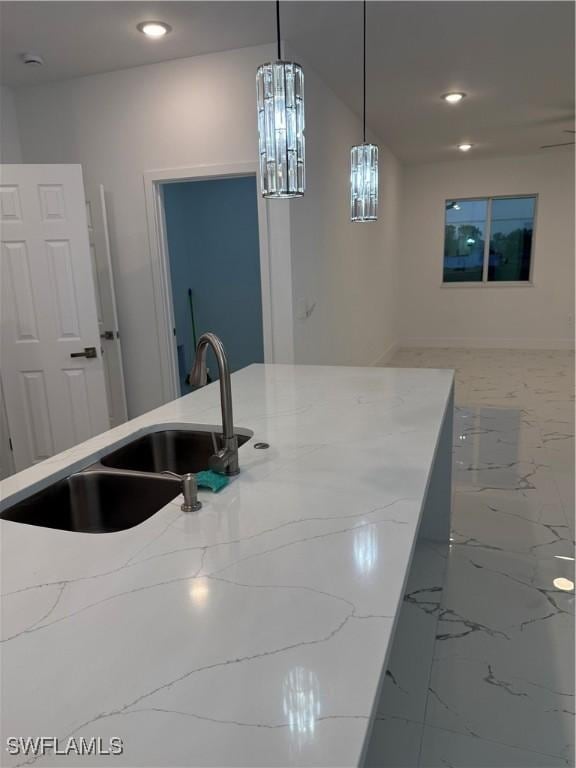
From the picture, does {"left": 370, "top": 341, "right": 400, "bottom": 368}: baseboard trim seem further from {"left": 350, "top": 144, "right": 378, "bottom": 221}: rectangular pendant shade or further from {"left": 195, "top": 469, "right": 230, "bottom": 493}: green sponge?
{"left": 195, "top": 469, "right": 230, "bottom": 493}: green sponge

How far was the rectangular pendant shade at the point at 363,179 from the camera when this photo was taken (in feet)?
7.72

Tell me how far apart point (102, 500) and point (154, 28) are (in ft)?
8.75

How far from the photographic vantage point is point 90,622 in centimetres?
84

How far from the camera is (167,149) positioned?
11.5 ft

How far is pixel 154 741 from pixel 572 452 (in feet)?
12.4

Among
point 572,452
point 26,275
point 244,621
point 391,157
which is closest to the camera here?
point 244,621

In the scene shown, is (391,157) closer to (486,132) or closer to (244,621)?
(486,132)

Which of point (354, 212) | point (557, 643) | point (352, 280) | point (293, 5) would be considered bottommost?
point (557, 643)

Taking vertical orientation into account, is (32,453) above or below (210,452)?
below

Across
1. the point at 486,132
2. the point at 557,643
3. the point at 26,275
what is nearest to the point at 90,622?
the point at 557,643

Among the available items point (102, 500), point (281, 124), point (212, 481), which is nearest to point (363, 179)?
point (281, 124)

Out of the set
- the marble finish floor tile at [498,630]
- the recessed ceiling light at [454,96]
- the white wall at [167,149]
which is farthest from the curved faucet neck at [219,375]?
the recessed ceiling light at [454,96]

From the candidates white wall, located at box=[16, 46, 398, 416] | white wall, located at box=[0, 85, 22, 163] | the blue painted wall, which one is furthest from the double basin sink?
the blue painted wall

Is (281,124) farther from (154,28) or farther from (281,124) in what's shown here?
(154,28)
